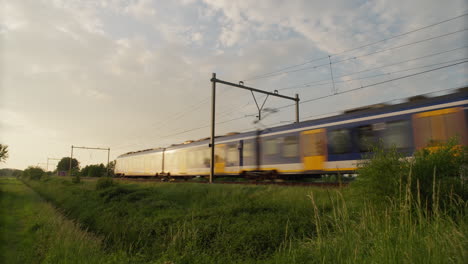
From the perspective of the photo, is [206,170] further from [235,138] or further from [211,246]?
[211,246]

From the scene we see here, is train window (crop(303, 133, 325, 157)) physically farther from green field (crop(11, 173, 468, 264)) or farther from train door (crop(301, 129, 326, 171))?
green field (crop(11, 173, 468, 264))

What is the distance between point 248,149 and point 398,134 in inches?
323

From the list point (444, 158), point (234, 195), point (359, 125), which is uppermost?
point (359, 125)

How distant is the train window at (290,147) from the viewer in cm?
1425

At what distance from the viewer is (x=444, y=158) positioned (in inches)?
271

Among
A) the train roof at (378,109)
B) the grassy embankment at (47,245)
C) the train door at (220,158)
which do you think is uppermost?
the train roof at (378,109)

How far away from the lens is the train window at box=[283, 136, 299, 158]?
14.2 m

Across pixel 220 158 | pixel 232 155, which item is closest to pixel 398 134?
pixel 232 155

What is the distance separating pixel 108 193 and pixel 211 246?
10.5 metres

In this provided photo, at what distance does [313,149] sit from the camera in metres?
13.5

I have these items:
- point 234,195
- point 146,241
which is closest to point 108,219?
point 146,241

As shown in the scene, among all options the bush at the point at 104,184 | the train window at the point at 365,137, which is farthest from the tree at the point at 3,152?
the train window at the point at 365,137

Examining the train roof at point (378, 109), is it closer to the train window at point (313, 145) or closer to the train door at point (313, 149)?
the train door at point (313, 149)

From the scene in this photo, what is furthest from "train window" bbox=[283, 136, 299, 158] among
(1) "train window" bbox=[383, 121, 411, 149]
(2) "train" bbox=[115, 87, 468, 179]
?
(1) "train window" bbox=[383, 121, 411, 149]
